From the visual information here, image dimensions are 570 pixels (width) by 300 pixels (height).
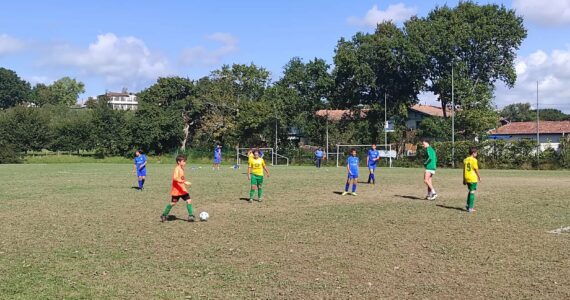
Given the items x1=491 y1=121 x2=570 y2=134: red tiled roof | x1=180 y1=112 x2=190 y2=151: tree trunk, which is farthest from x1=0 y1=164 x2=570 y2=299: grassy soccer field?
x1=491 y1=121 x2=570 y2=134: red tiled roof

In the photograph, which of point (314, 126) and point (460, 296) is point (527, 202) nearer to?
point (460, 296)

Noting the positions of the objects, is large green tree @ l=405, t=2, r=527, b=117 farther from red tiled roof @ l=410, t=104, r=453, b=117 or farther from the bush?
the bush

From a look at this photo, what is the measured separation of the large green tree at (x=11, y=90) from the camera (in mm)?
140500

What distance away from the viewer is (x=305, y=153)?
56.7 m

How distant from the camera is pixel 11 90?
141375 millimetres

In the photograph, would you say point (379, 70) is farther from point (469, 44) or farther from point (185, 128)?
point (185, 128)

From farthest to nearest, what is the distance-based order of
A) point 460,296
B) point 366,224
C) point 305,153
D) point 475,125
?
point 305,153
point 475,125
point 366,224
point 460,296

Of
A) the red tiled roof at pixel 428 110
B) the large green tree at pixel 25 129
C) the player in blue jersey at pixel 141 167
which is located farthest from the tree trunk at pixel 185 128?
the player in blue jersey at pixel 141 167

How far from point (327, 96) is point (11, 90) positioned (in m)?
114

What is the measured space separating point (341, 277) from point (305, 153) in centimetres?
4928

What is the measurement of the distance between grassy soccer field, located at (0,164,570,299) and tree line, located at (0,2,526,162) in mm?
39156

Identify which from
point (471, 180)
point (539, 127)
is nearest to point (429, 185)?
point (471, 180)

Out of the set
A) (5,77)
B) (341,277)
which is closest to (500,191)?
(341,277)

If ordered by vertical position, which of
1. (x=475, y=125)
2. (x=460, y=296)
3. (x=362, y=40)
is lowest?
(x=460, y=296)
